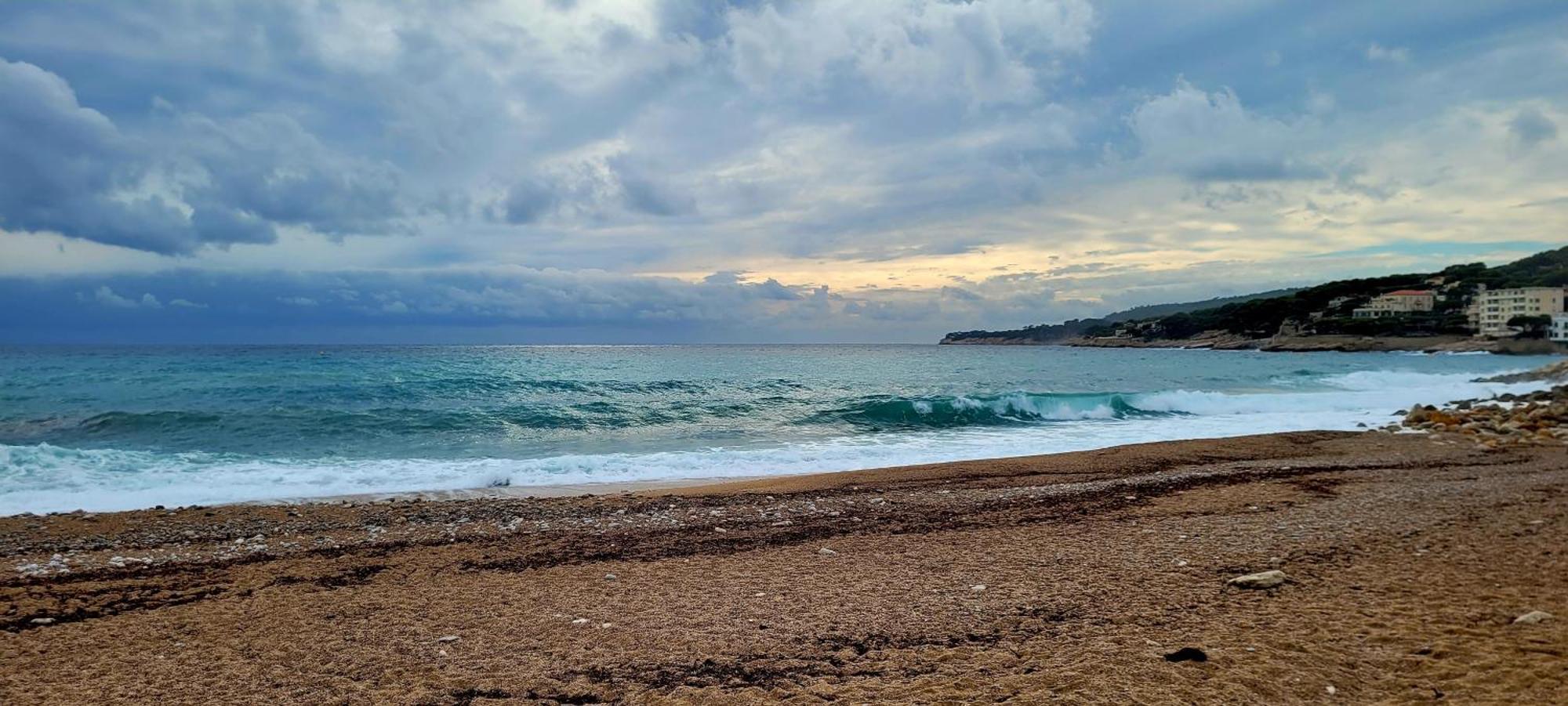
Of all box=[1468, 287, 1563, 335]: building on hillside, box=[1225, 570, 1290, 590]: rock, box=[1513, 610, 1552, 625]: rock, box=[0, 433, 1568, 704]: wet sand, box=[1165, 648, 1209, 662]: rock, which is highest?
box=[1468, 287, 1563, 335]: building on hillside

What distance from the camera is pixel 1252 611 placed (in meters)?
4.68

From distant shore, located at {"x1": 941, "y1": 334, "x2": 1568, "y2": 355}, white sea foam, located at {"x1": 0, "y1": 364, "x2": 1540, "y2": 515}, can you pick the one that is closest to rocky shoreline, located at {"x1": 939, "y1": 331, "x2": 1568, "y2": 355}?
distant shore, located at {"x1": 941, "y1": 334, "x2": 1568, "y2": 355}

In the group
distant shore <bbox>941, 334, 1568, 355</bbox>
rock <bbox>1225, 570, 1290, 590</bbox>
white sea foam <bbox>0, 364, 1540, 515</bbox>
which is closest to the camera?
rock <bbox>1225, 570, 1290, 590</bbox>

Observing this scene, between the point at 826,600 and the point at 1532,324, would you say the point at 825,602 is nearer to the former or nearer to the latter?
the point at 826,600

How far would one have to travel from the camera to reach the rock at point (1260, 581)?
5.20 meters

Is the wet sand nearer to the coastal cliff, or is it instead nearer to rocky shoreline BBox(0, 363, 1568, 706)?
rocky shoreline BBox(0, 363, 1568, 706)

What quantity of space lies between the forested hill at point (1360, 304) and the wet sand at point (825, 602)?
354 ft

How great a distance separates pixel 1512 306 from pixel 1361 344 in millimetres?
16375

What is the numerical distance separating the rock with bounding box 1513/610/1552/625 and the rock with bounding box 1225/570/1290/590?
119cm

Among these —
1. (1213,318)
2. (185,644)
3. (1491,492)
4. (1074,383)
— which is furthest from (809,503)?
(1213,318)

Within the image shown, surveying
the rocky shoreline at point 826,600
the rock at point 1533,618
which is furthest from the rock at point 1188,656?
the rock at point 1533,618

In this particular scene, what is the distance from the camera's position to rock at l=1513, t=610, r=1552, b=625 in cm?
437

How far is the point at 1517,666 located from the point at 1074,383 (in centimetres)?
4021

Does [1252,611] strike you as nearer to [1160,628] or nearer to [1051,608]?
[1160,628]
